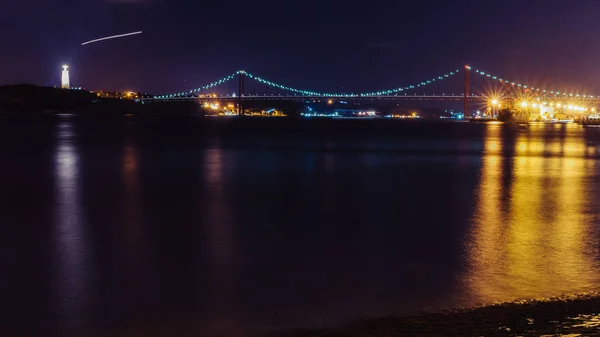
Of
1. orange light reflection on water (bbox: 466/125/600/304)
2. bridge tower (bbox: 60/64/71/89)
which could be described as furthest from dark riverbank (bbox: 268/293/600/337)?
bridge tower (bbox: 60/64/71/89)

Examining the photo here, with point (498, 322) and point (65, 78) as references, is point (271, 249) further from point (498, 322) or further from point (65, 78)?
point (65, 78)

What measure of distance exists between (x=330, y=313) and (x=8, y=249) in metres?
4.28

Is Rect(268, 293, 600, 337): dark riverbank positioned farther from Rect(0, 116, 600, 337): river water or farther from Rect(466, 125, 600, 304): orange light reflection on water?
Rect(466, 125, 600, 304): orange light reflection on water

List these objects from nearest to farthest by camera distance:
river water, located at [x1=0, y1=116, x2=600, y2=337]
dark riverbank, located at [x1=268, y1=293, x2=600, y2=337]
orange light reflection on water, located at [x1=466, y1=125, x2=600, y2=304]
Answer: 1. dark riverbank, located at [x1=268, y1=293, x2=600, y2=337]
2. river water, located at [x1=0, y1=116, x2=600, y2=337]
3. orange light reflection on water, located at [x1=466, y1=125, x2=600, y2=304]

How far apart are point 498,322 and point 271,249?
11.7 feet

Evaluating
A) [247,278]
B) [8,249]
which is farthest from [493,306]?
[8,249]

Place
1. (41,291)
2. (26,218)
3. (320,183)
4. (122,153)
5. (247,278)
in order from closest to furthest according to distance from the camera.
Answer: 1. (41,291)
2. (247,278)
3. (26,218)
4. (320,183)
5. (122,153)

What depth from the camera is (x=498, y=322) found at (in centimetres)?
456

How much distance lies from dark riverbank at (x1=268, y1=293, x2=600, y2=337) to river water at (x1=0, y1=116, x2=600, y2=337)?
0.80 ft

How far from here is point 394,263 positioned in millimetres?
6930

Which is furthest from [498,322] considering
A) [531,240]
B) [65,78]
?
[65,78]

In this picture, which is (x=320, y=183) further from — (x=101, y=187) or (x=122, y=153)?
(x=122, y=153)

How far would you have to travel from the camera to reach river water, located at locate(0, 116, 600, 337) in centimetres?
530

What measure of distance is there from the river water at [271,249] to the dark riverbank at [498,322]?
243mm
